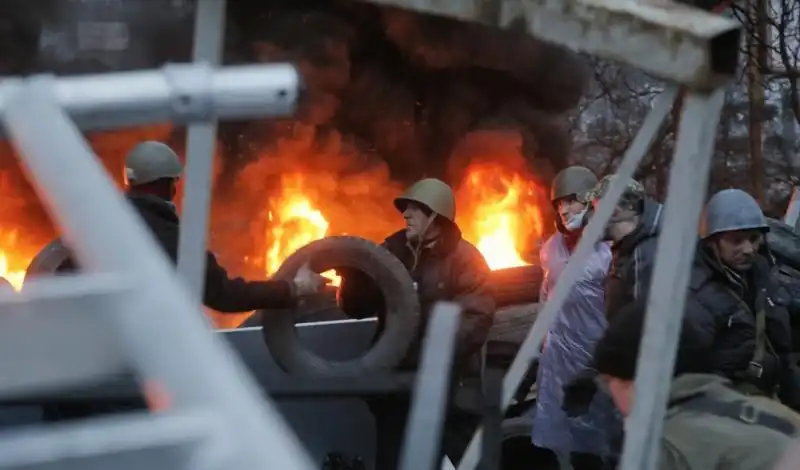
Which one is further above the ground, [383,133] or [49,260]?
[383,133]

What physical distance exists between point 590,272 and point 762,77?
12.6m

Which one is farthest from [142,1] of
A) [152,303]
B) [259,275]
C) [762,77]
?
[152,303]

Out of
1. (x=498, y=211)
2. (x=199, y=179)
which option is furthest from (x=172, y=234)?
(x=498, y=211)

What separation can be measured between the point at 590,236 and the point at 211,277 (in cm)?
195

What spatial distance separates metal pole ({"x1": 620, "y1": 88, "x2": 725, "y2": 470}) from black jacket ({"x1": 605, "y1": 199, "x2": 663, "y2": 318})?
2.28 m

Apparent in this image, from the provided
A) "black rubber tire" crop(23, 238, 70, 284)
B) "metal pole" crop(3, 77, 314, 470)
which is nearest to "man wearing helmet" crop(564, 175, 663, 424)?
"black rubber tire" crop(23, 238, 70, 284)

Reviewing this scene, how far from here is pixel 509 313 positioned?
8.70 meters

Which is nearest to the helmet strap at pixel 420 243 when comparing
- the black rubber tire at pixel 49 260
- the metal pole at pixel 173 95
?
the black rubber tire at pixel 49 260

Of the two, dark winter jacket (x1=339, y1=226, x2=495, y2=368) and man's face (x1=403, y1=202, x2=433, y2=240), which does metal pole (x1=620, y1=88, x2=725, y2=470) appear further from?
man's face (x1=403, y1=202, x2=433, y2=240)

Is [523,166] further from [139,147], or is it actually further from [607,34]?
[607,34]

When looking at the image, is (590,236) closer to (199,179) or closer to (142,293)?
(199,179)

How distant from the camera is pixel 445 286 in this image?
19.4 ft

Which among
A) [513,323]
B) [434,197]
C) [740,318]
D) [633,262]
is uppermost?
[434,197]

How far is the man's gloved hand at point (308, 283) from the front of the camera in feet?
17.3
